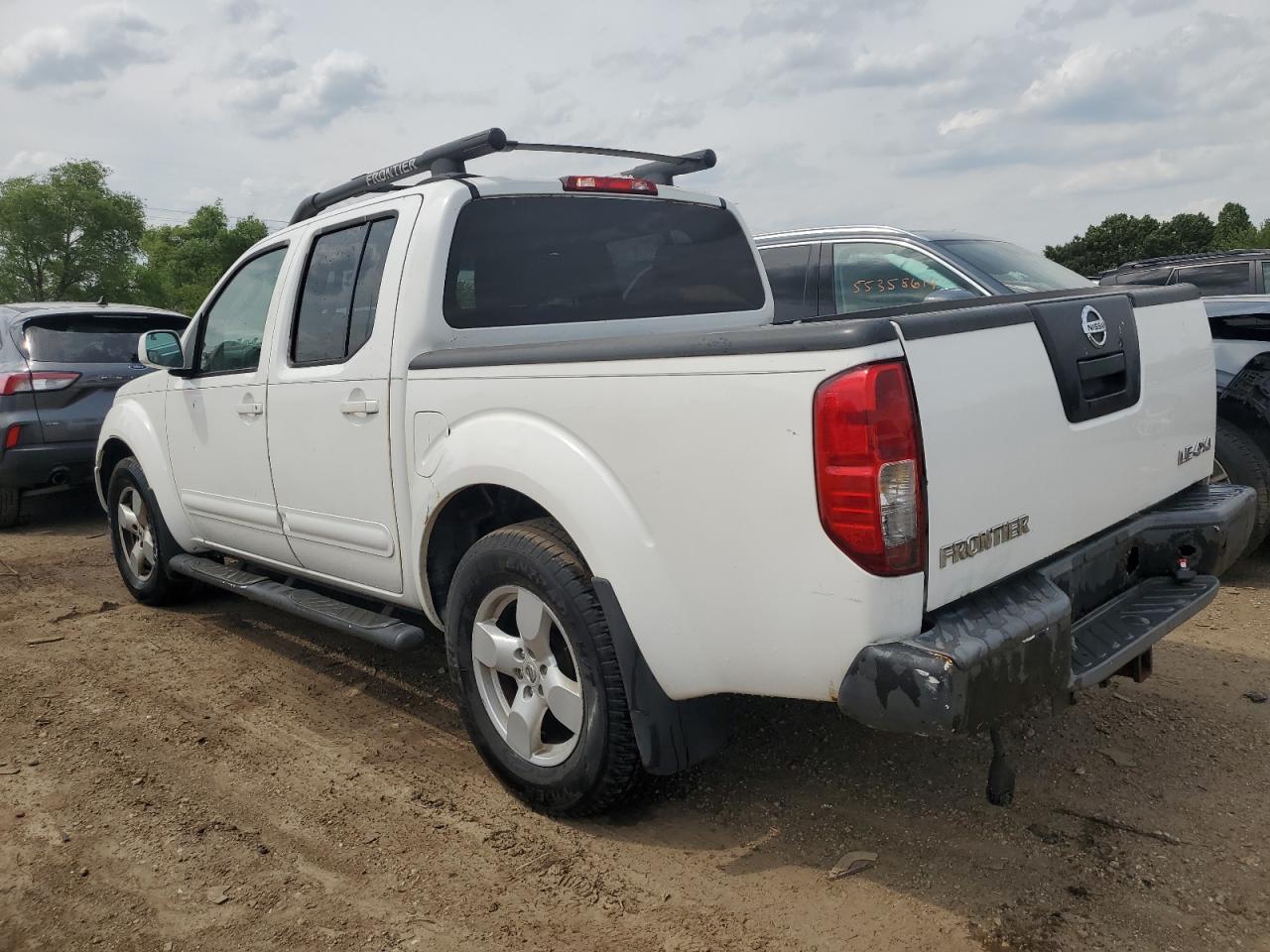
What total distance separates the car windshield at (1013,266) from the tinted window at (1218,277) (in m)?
1.90

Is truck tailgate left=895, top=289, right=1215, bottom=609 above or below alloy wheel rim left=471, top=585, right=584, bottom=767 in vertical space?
above

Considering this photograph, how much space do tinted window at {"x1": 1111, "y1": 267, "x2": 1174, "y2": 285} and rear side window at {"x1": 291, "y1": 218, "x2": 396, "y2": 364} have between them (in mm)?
7046

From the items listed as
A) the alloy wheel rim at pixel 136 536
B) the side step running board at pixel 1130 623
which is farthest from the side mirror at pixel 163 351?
the side step running board at pixel 1130 623

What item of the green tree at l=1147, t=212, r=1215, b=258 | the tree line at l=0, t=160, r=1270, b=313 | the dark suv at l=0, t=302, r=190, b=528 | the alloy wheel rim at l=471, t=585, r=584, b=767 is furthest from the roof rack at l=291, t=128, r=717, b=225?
the green tree at l=1147, t=212, r=1215, b=258

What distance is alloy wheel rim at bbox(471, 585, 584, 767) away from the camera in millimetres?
2875

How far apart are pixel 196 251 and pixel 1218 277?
226 feet

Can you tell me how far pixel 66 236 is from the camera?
52.7 metres

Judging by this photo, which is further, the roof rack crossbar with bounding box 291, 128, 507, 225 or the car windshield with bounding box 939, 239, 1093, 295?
the car windshield with bounding box 939, 239, 1093, 295

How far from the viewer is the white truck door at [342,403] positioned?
342cm

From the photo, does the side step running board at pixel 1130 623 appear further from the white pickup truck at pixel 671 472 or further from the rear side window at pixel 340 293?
the rear side window at pixel 340 293

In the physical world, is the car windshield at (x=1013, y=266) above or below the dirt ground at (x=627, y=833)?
above

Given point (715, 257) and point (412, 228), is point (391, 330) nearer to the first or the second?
point (412, 228)

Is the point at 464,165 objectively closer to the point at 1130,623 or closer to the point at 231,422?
the point at 231,422

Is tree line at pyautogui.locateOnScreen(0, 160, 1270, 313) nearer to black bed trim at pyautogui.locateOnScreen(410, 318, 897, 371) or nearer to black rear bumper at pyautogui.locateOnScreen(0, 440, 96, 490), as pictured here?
black rear bumper at pyautogui.locateOnScreen(0, 440, 96, 490)
